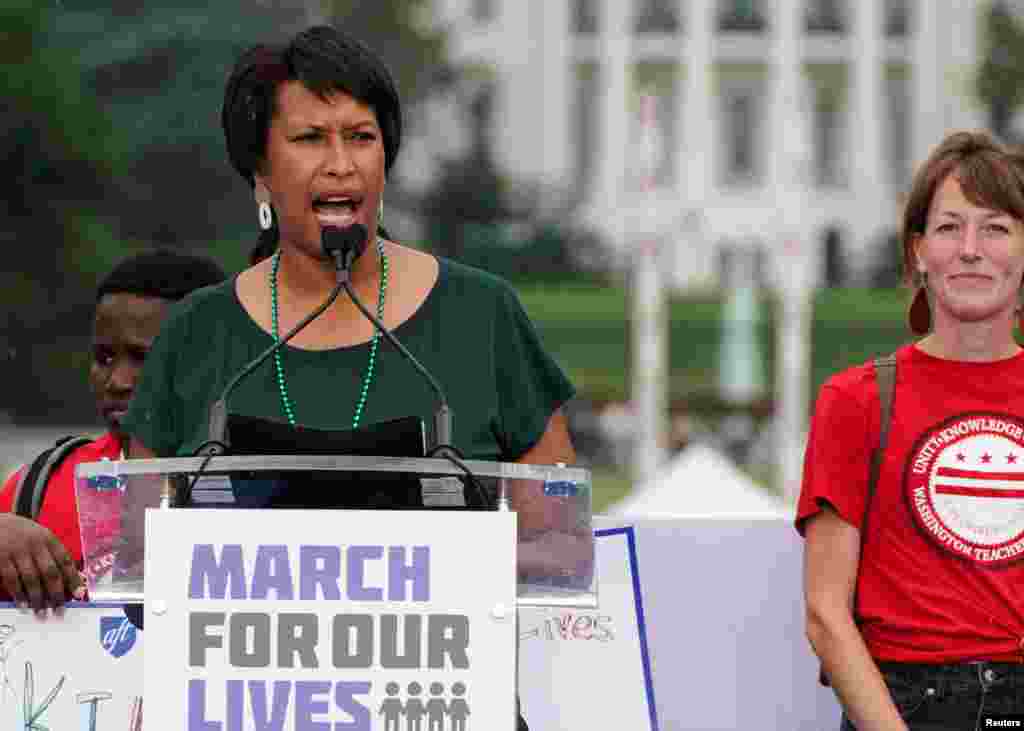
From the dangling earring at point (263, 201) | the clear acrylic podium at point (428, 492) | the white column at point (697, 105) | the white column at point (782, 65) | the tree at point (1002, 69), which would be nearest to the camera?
the clear acrylic podium at point (428, 492)

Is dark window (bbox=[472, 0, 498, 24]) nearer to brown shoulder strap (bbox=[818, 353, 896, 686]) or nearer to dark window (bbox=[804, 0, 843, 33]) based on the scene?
dark window (bbox=[804, 0, 843, 33])

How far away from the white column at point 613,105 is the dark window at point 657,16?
24.4 inches

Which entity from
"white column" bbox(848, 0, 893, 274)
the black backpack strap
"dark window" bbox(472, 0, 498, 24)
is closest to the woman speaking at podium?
the black backpack strap

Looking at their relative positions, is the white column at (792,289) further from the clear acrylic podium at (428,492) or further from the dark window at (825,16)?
the dark window at (825,16)

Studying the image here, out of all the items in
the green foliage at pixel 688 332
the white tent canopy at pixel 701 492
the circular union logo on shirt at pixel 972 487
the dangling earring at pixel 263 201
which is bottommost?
the green foliage at pixel 688 332

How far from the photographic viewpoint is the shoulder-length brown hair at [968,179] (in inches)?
173

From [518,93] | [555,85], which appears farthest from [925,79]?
[518,93]

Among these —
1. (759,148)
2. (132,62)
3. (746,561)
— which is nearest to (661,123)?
(759,148)

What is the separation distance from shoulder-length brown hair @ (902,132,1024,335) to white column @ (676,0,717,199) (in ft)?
206

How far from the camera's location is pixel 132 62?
43688 millimetres

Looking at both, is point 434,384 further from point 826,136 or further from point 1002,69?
point 826,136

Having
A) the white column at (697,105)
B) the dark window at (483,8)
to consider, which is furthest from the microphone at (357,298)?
the dark window at (483,8)

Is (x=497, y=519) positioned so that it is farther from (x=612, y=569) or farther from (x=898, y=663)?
(x=612, y=569)

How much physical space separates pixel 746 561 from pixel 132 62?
130 ft
